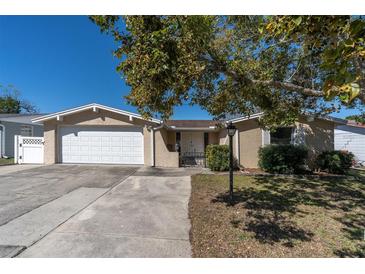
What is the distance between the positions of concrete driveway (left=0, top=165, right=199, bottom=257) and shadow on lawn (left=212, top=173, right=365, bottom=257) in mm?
1351

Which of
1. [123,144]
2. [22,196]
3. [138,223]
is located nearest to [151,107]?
[138,223]

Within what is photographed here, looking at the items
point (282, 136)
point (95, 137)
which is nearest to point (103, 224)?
point (95, 137)

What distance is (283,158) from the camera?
9617 millimetres

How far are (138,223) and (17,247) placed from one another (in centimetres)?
191

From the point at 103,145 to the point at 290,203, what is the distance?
390 inches

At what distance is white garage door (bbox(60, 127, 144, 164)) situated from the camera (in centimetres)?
1165

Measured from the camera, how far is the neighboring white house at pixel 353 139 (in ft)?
48.0

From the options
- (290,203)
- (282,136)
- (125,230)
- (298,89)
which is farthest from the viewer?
(282,136)

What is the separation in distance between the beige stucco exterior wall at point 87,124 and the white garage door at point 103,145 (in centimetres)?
30

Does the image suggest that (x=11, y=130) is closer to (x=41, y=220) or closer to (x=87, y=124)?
(x=87, y=124)

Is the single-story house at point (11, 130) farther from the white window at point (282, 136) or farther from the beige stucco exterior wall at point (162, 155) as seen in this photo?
the white window at point (282, 136)
